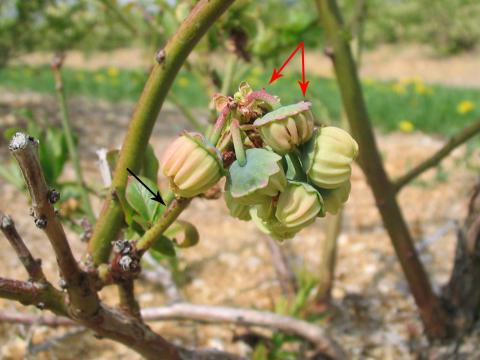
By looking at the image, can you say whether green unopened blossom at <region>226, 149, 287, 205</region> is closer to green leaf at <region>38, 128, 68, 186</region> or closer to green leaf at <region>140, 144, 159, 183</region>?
green leaf at <region>140, 144, 159, 183</region>

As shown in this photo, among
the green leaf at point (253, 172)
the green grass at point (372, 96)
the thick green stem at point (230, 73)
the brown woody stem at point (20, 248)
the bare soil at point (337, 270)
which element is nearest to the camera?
the green leaf at point (253, 172)

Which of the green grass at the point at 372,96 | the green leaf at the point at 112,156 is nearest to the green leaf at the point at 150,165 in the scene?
the green leaf at the point at 112,156

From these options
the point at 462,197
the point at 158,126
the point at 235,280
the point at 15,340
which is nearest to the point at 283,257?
the point at 235,280

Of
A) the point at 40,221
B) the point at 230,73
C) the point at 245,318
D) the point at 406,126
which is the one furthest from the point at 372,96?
the point at 40,221

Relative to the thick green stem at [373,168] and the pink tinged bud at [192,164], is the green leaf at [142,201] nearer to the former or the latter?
the pink tinged bud at [192,164]

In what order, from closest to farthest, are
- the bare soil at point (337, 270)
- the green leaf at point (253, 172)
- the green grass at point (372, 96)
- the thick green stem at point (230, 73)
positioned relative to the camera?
the green leaf at point (253, 172) → the thick green stem at point (230, 73) → the bare soil at point (337, 270) → the green grass at point (372, 96)
